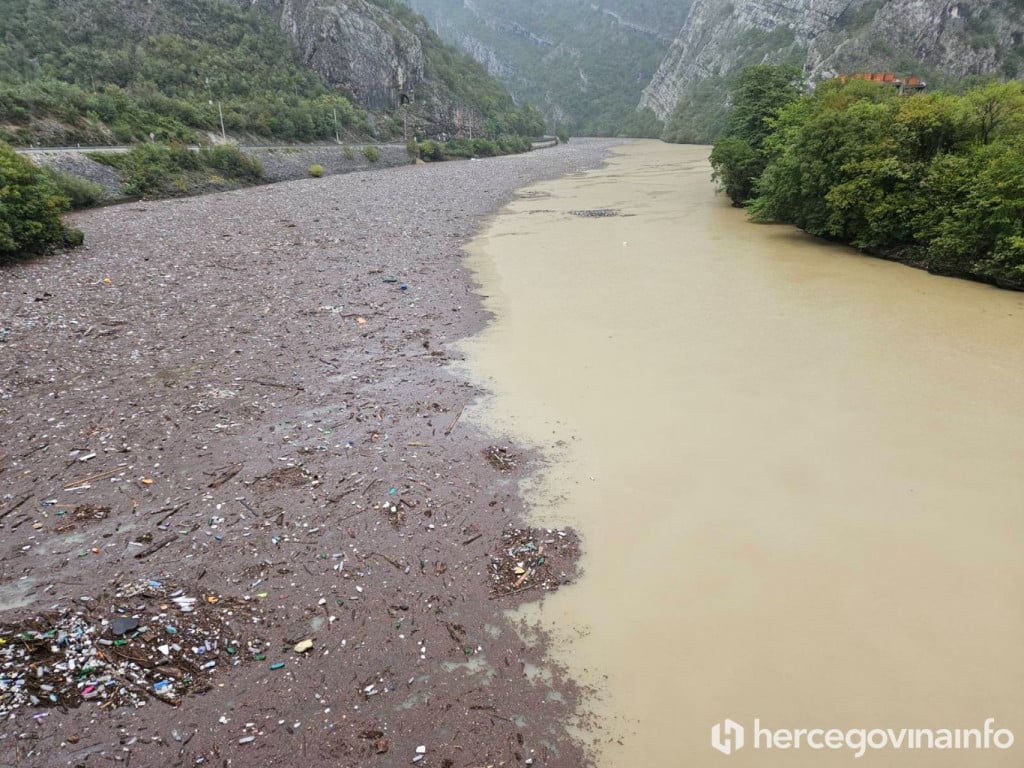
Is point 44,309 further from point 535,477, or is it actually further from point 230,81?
point 230,81

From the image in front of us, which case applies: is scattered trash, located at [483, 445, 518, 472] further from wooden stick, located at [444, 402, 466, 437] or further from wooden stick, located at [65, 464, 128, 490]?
wooden stick, located at [65, 464, 128, 490]

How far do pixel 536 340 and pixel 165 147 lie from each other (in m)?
44.0

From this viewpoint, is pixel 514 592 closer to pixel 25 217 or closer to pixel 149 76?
pixel 25 217

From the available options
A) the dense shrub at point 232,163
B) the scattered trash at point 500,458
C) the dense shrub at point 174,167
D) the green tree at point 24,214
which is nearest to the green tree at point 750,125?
the scattered trash at point 500,458

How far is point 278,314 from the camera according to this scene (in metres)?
15.4

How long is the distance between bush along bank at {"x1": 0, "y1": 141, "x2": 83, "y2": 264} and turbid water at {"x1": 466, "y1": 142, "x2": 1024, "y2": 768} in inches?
648

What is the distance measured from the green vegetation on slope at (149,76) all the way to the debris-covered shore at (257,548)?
42.4m

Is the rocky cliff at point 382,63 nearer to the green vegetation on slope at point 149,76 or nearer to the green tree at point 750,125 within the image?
the green vegetation on slope at point 149,76

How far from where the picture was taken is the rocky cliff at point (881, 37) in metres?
91.8

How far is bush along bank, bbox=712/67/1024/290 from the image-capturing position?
18219 mm

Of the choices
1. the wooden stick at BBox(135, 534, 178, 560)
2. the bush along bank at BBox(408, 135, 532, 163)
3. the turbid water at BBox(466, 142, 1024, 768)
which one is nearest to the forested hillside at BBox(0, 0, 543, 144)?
the bush along bank at BBox(408, 135, 532, 163)

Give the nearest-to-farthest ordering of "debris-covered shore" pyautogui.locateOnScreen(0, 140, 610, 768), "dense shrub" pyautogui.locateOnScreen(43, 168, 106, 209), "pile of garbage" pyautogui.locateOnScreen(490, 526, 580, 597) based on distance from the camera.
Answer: "debris-covered shore" pyautogui.locateOnScreen(0, 140, 610, 768) < "pile of garbage" pyautogui.locateOnScreen(490, 526, 580, 597) < "dense shrub" pyautogui.locateOnScreen(43, 168, 106, 209)

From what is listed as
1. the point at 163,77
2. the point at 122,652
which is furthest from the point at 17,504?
the point at 163,77

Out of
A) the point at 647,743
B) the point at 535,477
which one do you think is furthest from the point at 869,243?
the point at 647,743
